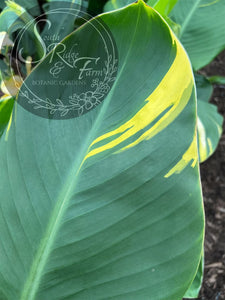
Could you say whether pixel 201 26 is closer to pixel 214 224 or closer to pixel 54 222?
pixel 214 224

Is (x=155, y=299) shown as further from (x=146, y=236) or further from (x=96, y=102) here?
(x=96, y=102)

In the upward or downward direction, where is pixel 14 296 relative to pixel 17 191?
downward

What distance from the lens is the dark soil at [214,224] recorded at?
3.63 ft

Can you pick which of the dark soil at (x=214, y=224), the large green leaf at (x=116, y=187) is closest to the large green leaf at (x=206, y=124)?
the dark soil at (x=214, y=224)

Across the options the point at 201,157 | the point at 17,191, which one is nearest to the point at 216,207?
the point at 201,157

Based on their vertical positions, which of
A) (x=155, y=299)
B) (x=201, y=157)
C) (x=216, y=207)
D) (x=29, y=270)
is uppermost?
(x=29, y=270)

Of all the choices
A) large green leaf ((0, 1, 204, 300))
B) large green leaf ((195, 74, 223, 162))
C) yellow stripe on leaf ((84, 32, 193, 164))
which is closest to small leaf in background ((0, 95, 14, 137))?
large green leaf ((0, 1, 204, 300))

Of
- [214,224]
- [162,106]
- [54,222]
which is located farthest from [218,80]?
[54,222]

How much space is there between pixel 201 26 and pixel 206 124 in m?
0.31

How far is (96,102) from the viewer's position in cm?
52

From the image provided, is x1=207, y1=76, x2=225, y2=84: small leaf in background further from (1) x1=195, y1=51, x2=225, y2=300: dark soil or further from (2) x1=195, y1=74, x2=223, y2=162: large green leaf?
(1) x1=195, y1=51, x2=225, y2=300: dark soil

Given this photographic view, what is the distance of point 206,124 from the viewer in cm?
108

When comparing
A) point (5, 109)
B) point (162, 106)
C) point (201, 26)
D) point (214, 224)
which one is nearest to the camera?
point (162, 106)

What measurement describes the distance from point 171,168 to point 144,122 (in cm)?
Result: 8
